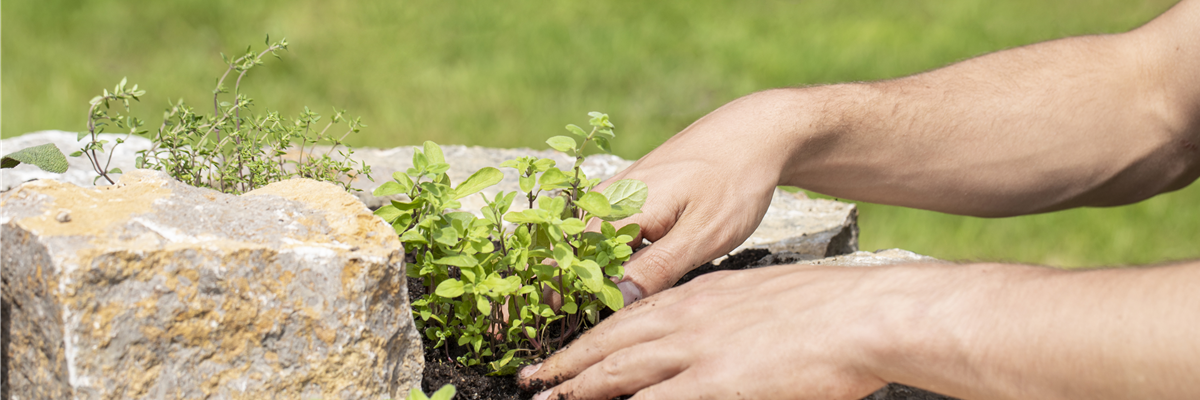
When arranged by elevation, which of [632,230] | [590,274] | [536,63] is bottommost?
[590,274]

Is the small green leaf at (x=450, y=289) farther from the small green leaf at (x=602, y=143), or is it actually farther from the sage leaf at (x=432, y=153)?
the small green leaf at (x=602, y=143)

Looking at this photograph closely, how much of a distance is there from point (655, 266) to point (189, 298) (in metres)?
0.92

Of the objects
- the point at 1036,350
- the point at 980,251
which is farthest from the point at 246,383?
the point at 980,251

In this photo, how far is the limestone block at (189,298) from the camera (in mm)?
1189

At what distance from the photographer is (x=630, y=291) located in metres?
1.75

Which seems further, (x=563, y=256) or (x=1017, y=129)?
(x=1017, y=129)

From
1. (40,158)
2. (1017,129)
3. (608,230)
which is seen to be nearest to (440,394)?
(608,230)

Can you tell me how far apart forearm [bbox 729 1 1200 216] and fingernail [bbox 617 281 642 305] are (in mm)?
684

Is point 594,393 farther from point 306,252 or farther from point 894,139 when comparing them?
point 894,139

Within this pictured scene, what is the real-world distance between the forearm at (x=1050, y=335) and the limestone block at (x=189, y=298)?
35.6 inches

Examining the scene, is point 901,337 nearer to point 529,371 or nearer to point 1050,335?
point 1050,335

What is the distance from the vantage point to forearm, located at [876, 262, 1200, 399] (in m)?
1.18

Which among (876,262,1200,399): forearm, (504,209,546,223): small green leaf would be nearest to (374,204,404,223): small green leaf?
(504,209,546,223): small green leaf

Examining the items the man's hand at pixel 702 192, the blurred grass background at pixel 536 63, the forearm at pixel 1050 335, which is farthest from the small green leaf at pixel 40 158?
the blurred grass background at pixel 536 63
